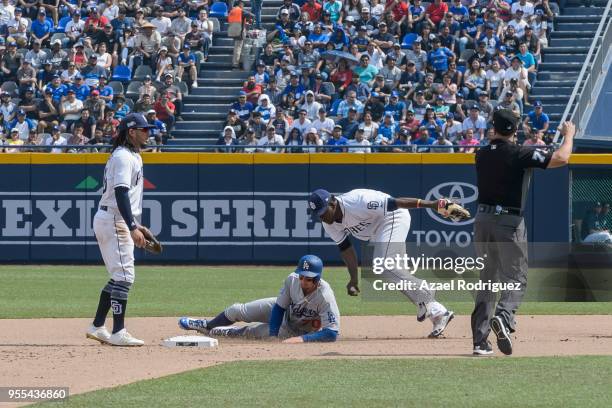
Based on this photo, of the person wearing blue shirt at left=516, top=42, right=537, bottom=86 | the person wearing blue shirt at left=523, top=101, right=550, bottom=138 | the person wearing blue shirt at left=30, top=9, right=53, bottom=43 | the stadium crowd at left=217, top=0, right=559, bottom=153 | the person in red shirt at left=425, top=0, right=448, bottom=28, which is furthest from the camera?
the person wearing blue shirt at left=30, top=9, right=53, bottom=43

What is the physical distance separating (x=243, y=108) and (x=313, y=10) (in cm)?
351

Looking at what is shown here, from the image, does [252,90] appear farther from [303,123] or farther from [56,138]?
[56,138]

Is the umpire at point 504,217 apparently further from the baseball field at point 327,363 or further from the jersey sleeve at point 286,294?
the jersey sleeve at point 286,294

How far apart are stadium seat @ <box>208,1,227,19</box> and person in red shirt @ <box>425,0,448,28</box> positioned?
203 inches

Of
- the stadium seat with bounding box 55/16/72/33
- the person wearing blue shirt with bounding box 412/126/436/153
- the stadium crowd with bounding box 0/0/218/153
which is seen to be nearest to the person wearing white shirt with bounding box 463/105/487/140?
the person wearing blue shirt with bounding box 412/126/436/153

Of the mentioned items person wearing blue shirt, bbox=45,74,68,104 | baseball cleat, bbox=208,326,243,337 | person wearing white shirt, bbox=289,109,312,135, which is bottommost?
baseball cleat, bbox=208,326,243,337

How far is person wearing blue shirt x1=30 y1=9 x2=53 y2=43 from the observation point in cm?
2803

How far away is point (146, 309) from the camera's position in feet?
50.3

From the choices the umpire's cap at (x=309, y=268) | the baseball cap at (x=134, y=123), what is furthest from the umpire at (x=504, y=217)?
the baseball cap at (x=134, y=123)

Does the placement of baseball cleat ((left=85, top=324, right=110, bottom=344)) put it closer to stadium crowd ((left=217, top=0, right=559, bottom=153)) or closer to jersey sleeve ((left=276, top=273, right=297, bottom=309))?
jersey sleeve ((left=276, top=273, right=297, bottom=309))

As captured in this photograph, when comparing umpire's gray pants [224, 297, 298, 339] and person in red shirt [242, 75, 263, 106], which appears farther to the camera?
person in red shirt [242, 75, 263, 106]

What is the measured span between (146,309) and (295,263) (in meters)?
7.95

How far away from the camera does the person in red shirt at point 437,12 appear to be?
25.9m

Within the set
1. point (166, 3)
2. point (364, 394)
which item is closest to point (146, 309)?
point (364, 394)
